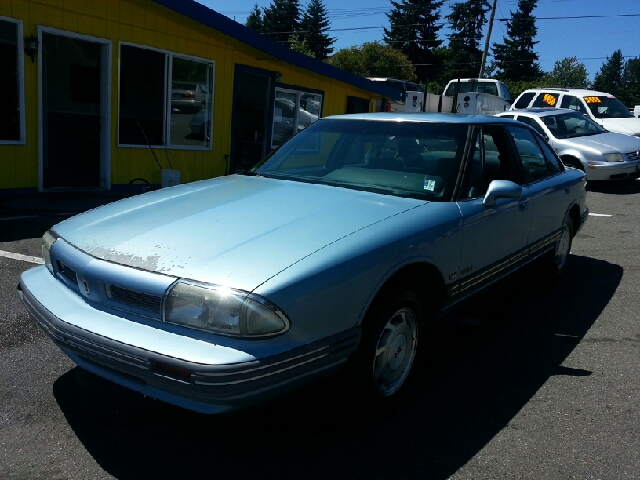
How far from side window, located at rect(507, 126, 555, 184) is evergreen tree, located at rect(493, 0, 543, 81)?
6582cm

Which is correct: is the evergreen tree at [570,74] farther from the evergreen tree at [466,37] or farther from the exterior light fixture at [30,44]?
the exterior light fixture at [30,44]

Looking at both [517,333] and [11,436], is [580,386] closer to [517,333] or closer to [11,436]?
[517,333]

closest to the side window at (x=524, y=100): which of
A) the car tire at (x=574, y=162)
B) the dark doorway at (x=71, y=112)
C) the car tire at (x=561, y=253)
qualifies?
the car tire at (x=574, y=162)

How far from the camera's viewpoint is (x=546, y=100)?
16375 millimetres

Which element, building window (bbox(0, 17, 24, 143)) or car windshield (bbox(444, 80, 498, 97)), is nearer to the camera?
building window (bbox(0, 17, 24, 143))

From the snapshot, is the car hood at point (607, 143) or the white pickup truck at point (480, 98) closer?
the car hood at point (607, 143)

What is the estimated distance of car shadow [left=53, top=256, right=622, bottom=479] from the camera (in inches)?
106

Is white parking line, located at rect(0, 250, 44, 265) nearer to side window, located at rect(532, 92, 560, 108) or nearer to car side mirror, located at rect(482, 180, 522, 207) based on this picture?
car side mirror, located at rect(482, 180, 522, 207)

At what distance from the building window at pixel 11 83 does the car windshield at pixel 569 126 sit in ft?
32.1

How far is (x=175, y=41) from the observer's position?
1010cm

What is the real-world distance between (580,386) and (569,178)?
96.7 inches

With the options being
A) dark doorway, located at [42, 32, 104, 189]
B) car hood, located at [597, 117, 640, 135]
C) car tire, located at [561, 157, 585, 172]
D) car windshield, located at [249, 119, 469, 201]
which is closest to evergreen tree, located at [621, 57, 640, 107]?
car hood, located at [597, 117, 640, 135]

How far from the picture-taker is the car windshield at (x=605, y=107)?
1539cm

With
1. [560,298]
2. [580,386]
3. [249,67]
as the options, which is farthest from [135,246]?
[249,67]
